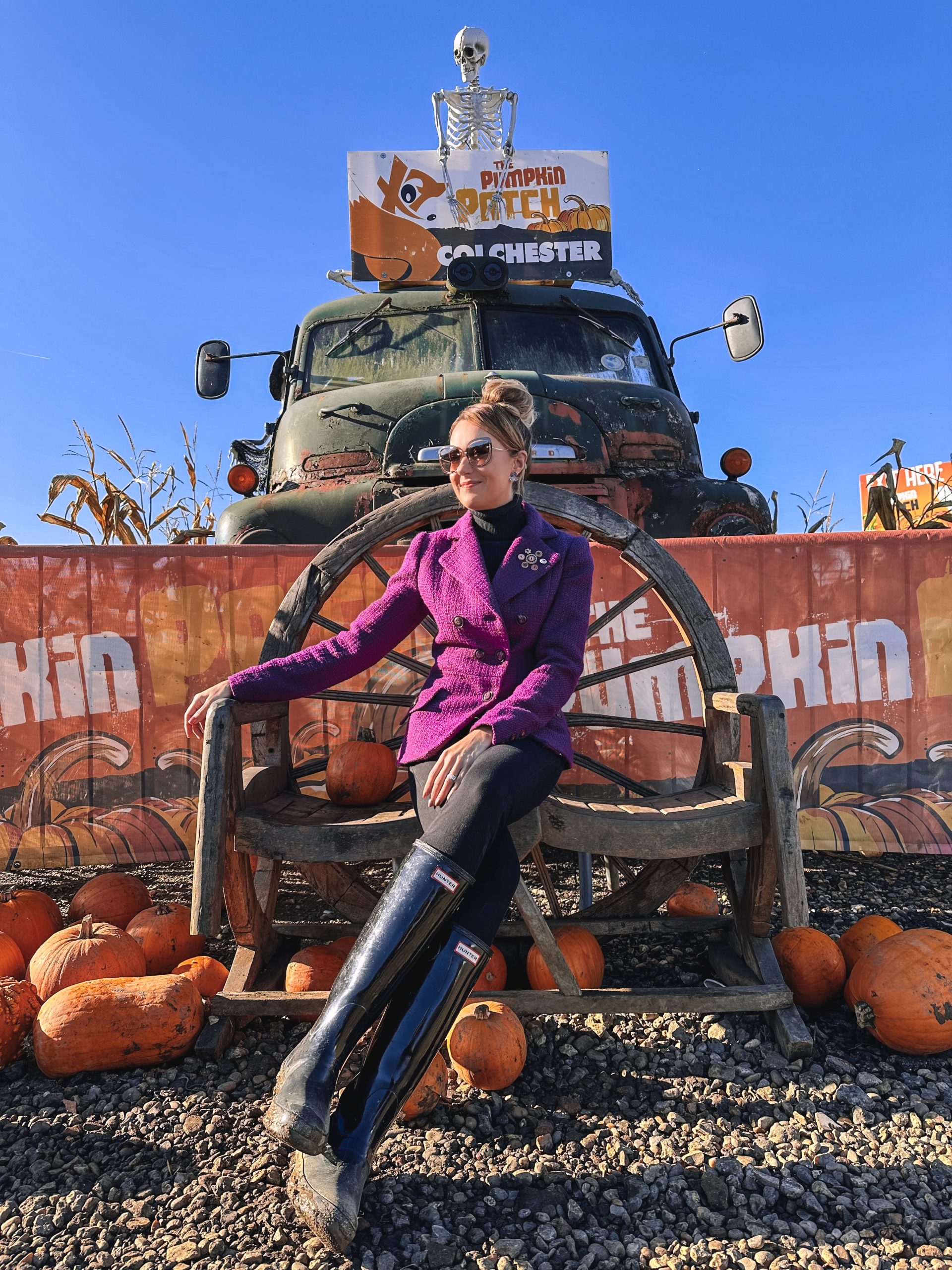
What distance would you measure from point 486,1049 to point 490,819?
64 centimetres

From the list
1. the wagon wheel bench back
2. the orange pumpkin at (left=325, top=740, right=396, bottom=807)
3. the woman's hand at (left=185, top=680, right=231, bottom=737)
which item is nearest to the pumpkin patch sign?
the wagon wheel bench back

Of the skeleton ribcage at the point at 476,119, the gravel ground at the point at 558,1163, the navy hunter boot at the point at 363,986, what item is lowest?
the gravel ground at the point at 558,1163

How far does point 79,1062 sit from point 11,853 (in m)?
1.39

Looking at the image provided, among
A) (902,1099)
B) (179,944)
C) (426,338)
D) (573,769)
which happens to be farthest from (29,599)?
(902,1099)

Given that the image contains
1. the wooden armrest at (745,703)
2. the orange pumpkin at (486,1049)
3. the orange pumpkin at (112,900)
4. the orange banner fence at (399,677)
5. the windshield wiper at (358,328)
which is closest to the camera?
the orange pumpkin at (486,1049)

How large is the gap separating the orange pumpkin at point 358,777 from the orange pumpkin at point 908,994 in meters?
1.46

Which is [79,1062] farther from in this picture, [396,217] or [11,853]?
[396,217]

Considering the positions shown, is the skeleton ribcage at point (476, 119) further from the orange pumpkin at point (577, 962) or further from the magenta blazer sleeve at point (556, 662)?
the orange pumpkin at point (577, 962)

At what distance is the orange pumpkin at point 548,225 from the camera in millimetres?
5848

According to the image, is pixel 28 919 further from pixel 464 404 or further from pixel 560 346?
pixel 560 346

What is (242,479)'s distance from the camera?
4.23 meters

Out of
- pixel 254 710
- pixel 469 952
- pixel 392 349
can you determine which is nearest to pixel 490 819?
pixel 469 952

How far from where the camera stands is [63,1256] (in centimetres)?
148

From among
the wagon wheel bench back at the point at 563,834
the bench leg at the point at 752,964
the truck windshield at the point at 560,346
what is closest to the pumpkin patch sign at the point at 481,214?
the truck windshield at the point at 560,346
